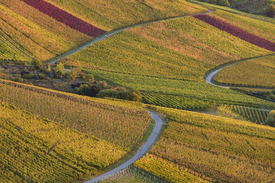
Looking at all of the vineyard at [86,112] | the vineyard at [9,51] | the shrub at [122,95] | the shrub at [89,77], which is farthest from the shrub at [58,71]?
the vineyard at [86,112]

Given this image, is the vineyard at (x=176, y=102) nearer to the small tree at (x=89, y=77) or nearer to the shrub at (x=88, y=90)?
the shrub at (x=88, y=90)

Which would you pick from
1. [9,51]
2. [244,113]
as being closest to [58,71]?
[9,51]

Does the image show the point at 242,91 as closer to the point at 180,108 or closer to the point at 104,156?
the point at 180,108

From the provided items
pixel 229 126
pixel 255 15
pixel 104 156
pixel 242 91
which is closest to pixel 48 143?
pixel 104 156

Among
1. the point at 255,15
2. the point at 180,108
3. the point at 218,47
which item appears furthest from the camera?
the point at 255,15

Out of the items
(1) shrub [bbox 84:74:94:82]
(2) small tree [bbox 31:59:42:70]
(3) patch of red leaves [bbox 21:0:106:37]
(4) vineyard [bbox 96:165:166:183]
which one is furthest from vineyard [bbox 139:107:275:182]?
(3) patch of red leaves [bbox 21:0:106:37]

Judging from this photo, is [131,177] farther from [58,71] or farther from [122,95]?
[58,71]
